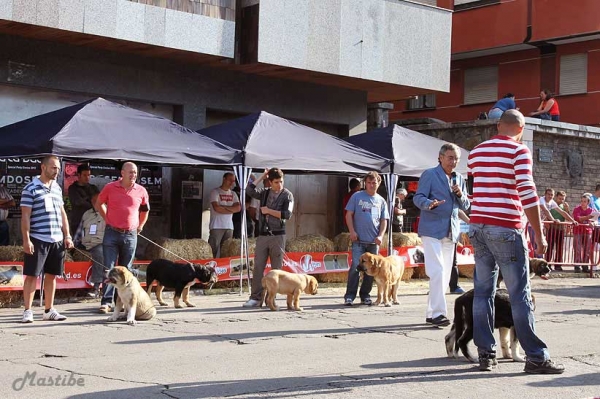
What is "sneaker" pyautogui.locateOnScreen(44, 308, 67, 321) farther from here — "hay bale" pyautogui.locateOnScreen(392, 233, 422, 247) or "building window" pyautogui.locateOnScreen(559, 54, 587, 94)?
"building window" pyautogui.locateOnScreen(559, 54, 587, 94)

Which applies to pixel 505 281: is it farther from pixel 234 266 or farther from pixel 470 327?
pixel 234 266

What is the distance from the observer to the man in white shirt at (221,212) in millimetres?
16641

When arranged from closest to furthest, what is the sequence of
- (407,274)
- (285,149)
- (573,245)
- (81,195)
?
(81,195) < (285,149) < (407,274) < (573,245)

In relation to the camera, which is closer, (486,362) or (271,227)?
(486,362)

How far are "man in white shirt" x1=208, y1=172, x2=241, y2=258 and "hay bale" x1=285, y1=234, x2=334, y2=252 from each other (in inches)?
44.5

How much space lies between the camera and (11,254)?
1321 centimetres

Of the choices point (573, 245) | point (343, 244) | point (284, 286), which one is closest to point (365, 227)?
point (284, 286)

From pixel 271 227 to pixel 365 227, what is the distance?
4.39 ft

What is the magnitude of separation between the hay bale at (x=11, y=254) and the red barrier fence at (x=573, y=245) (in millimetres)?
11125

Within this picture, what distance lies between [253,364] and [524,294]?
8.01 feet

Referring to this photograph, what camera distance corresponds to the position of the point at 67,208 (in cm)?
1600

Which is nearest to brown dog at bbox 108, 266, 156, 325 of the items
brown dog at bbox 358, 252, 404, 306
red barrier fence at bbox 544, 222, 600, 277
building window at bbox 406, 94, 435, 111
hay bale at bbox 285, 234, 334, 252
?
brown dog at bbox 358, 252, 404, 306

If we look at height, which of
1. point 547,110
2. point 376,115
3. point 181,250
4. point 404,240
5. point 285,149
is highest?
point 547,110

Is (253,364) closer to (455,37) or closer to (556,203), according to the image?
(556,203)
